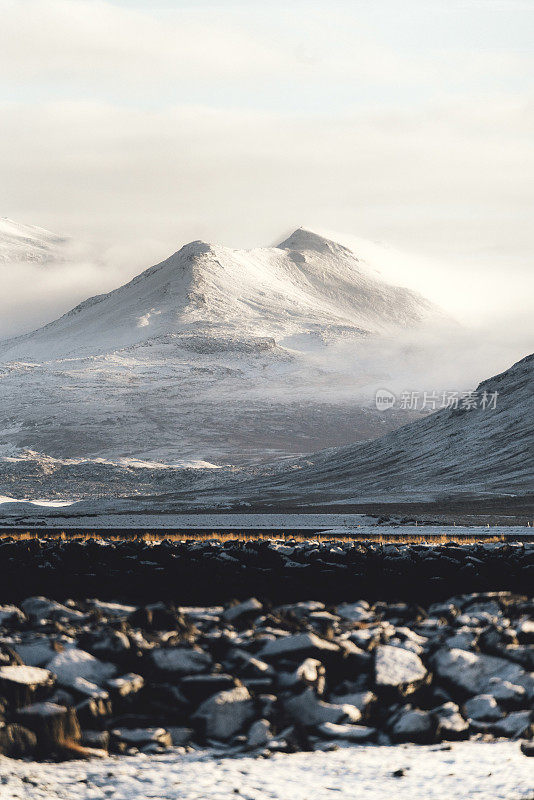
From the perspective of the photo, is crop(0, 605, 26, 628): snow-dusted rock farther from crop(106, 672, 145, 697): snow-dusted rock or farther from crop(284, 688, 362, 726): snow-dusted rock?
crop(284, 688, 362, 726): snow-dusted rock

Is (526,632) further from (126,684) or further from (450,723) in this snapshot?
(126,684)

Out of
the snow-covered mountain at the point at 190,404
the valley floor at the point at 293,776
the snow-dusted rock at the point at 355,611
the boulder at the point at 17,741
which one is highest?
the snow-covered mountain at the point at 190,404

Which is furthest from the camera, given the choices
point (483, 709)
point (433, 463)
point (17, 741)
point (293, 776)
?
point (433, 463)

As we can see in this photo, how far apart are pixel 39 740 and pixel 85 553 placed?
9224 millimetres

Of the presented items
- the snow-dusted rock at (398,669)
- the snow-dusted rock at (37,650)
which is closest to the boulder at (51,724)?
the snow-dusted rock at (37,650)

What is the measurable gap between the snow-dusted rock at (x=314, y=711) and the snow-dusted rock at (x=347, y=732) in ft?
0.36

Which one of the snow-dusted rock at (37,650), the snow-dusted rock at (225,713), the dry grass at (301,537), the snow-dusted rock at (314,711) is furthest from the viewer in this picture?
the dry grass at (301,537)

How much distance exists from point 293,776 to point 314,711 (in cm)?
117

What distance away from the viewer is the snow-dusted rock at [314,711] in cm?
839

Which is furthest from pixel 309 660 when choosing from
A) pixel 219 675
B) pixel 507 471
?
pixel 507 471

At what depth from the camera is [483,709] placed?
8.62 m

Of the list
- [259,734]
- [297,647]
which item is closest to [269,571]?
[297,647]

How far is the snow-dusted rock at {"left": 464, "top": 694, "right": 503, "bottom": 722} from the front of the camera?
8508 mm

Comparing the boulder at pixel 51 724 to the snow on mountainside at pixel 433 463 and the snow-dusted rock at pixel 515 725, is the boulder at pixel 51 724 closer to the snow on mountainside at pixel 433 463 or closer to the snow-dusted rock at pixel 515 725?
the snow-dusted rock at pixel 515 725
